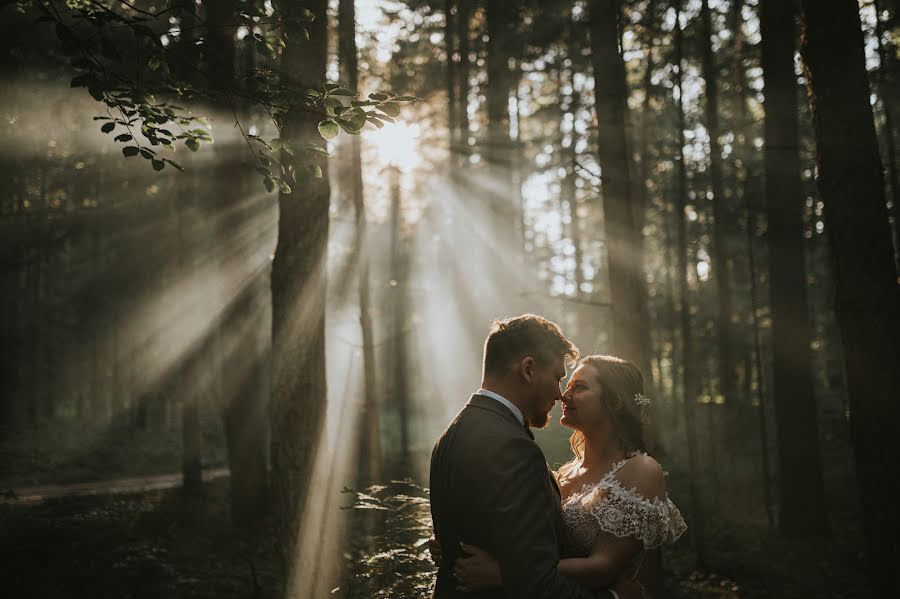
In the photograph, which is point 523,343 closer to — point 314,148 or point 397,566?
point 314,148

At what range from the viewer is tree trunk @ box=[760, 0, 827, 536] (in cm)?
1164

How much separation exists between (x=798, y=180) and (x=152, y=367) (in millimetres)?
18251

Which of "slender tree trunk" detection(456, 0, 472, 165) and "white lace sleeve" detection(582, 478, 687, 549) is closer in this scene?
"white lace sleeve" detection(582, 478, 687, 549)

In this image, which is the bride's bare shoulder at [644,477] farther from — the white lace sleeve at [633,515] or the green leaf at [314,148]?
the green leaf at [314,148]

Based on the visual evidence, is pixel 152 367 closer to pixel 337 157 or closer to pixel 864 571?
pixel 337 157

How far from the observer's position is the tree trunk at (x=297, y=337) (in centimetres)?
621

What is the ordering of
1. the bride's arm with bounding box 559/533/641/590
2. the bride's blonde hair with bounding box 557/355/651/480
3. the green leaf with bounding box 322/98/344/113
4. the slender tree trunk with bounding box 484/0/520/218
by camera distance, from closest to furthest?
the bride's arm with bounding box 559/533/641/590
the green leaf with bounding box 322/98/344/113
the bride's blonde hair with bounding box 557/355/651/480
the slender tree trunk with bounding box 484/0/520/218

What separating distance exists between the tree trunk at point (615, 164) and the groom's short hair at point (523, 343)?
5.21 m

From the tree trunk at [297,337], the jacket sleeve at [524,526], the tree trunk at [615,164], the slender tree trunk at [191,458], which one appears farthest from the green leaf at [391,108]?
the slender tree trunk at [191,458]

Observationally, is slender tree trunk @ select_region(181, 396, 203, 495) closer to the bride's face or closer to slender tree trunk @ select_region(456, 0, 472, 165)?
slender tree trunk @ select_region(456, 0, 472, 165)

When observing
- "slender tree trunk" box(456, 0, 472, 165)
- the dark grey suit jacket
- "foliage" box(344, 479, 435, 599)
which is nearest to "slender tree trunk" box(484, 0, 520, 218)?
"slender tree trunk" box(456, 0, 472, 165)

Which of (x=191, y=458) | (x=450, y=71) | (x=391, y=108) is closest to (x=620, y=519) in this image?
(x=391, y=108)

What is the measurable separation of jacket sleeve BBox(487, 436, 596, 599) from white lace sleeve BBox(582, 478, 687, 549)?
937 mm

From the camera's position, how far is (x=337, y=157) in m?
15.4
